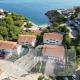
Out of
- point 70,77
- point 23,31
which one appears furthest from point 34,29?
Answer: point 70,77

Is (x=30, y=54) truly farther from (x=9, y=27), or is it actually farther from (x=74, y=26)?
(x=74, y=26)

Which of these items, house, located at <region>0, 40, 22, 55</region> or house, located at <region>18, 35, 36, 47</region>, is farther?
house, located at <region>18, 35, 36, 47</region>

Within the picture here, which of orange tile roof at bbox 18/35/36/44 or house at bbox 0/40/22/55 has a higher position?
orange tile roof at bbox 18/35/36/44

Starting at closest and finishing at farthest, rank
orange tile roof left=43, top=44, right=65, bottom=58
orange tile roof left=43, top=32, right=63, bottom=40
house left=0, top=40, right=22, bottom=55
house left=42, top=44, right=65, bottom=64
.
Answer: house left=42, top=44, right=65, bottom=64, orange tile roof left=43, top=44, right=65, bottom=58, house left=0, top=40, right=22, bottom=55, orange tile roof left=43, top=32, right=63, bottom=40

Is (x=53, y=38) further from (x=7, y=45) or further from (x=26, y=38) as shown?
(x=7, y=45)

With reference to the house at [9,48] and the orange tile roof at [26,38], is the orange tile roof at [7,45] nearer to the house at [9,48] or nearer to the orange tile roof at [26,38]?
the house at [9,48]

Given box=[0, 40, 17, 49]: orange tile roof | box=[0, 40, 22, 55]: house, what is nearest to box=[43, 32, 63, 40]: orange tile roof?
box=[0, 40, 22, 55]: house

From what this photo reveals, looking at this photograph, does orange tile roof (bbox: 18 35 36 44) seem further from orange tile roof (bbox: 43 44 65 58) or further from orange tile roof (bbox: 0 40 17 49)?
orange tile roof (bbox: 43 44 65 58)
